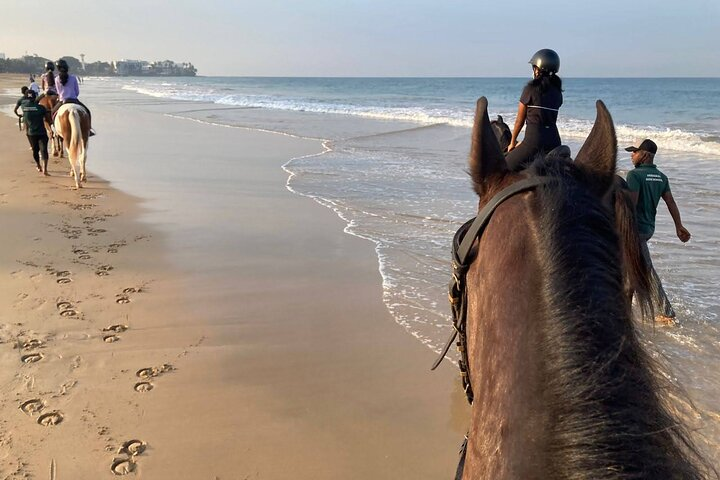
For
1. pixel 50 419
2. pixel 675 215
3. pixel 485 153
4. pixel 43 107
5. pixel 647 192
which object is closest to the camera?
pixel 485 153

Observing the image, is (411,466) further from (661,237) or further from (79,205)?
(79,205)

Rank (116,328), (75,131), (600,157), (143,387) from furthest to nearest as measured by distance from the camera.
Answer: (75,131), (116,328), (143,387), (600,157)

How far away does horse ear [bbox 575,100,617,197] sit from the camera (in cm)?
135

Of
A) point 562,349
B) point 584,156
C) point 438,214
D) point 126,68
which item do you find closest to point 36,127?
point 438,214

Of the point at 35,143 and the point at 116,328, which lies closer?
the point at 116,328

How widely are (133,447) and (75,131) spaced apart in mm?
9530

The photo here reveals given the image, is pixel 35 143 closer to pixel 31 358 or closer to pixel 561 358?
pixel 31 358

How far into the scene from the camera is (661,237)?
814 cm

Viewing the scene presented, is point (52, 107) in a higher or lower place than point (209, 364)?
higher

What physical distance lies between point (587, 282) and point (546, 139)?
3.71 meters

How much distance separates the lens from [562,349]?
106 centimetres

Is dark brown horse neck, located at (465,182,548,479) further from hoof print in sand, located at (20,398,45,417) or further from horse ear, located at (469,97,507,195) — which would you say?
hoof print in sand, located at (20,398,45,417)

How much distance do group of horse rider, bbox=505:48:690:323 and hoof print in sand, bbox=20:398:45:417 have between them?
3.73m

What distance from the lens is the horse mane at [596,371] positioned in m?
0.94
